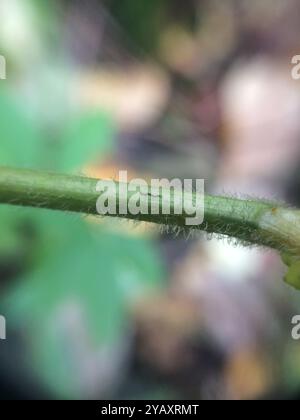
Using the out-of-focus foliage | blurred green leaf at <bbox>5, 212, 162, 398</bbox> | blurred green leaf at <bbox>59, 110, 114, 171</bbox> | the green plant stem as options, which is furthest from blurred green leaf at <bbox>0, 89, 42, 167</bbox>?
the green plant stem

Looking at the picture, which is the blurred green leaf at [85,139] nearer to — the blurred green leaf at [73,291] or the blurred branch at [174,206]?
the blurred green leaf at [73,291]

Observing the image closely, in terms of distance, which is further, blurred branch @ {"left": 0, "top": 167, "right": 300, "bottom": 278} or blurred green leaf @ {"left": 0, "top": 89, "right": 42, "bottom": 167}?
blurred green leaf @ {"left": 0, "top": 89, "right": 42, "bottom": 167}

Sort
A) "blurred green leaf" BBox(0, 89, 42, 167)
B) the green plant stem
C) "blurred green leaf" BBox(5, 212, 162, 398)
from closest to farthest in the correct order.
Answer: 1. the green plant stem
2. "blurred green leaf" BBox(5, 212, 162, 398)
3. "blurred green leaf" BBox(0, 89, 42, 167)

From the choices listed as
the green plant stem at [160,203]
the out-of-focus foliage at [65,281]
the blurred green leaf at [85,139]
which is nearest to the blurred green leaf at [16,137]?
the out-of-focus foliage at [65,281]

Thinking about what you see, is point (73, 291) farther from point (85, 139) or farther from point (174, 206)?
point (174, 206)

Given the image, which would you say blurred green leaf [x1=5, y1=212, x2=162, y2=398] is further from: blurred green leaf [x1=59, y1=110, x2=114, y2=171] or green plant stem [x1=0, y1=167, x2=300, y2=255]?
green plant stem [x1=0, y1=167, x2=300, y2=255]
